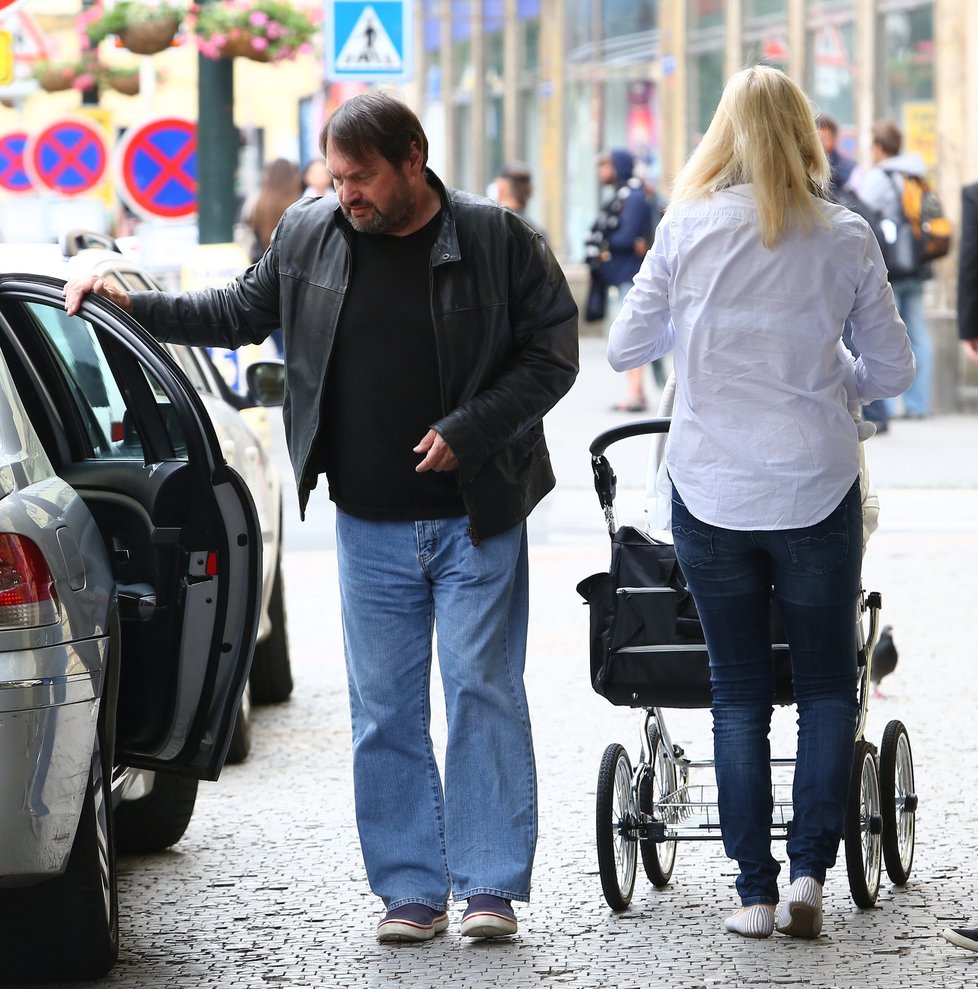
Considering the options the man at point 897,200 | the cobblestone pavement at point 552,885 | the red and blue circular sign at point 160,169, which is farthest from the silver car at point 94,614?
the man at point 897,200

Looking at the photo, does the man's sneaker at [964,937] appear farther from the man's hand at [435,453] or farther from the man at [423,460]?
the man's hand at [435,453]

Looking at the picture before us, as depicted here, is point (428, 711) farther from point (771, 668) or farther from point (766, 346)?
point (766, 346)

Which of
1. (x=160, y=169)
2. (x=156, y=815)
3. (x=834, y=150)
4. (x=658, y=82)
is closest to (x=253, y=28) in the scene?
(x=160, y=169)

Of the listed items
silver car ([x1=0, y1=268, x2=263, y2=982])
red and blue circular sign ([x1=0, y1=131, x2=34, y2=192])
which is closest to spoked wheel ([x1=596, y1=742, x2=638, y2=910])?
silver car ([x1=0, y1=268, x2=263, y2=982])

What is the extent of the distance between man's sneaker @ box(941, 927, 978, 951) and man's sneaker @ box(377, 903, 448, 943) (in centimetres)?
114

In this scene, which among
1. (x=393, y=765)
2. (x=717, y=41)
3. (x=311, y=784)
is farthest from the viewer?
(x=717, y=41)

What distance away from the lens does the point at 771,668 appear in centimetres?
470

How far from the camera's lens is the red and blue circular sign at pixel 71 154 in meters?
19.7

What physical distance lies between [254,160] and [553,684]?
40.8 m

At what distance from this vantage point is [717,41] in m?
25.1

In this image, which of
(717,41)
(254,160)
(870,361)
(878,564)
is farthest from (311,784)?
(254,160)

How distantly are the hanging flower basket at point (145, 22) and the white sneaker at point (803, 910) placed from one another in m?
10.3

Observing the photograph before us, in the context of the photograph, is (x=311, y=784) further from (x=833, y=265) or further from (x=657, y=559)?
(x=833, y=265)

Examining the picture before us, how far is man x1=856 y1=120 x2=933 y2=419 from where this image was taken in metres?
15.5
